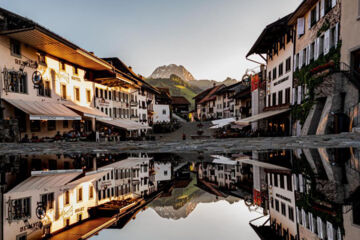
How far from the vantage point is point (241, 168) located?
19.6 ft

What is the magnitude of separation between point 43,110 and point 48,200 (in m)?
16.9

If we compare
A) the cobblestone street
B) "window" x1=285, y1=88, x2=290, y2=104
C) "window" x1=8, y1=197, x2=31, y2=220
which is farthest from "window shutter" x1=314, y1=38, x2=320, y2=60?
"window" x1=8, y1=197, x2=31, y2=220

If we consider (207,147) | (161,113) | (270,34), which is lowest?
(207,147)

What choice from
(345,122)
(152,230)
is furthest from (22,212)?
(345,122)

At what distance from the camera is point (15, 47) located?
1830cm

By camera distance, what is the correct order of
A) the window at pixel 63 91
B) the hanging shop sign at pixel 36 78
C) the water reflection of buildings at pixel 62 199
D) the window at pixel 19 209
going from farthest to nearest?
the window at pixel 63 91, the hanging shop sign at pixel 36 78, the window at pixel 19 209, the water reflection of buildings at pixel 62 199

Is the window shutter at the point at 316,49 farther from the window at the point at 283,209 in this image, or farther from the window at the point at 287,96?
the window at the point at 283,209

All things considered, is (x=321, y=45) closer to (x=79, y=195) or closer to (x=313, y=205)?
(x=313, y=205)

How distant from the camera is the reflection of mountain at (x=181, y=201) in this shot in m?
2.80

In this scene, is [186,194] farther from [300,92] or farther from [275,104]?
[275,104]

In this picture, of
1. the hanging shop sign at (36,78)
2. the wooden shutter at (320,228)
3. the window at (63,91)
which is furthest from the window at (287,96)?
the wooden shutter at (320,228)

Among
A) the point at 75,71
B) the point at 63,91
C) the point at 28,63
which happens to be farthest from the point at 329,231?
the point at 75,71

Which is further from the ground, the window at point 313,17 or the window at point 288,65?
the window at point 313,17

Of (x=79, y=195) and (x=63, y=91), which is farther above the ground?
(x=63, y=91)
